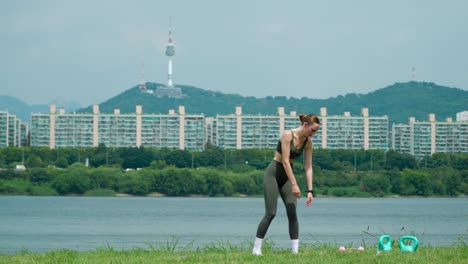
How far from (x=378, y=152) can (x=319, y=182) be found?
26.9 meters

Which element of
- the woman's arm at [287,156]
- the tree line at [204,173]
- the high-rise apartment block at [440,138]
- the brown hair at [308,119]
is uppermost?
the high-rise apartment block at [440,138]

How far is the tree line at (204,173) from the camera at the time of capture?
365 feet

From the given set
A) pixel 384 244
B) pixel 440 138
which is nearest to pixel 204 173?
pixel 440 138

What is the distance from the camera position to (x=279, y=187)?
13.5 m

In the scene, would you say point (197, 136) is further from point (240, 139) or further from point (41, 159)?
point (41, 159)

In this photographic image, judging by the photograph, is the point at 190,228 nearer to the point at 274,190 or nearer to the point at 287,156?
the point at 274,190

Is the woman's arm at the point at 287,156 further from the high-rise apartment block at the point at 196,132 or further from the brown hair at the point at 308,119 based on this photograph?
the high-rise apartment block at the point at 196,132

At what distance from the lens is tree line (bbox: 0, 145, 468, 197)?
4377 inches

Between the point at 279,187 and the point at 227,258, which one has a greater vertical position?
the point at 279,187

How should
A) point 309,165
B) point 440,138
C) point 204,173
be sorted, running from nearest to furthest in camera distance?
point 309,165
point 204,173
point 440,138

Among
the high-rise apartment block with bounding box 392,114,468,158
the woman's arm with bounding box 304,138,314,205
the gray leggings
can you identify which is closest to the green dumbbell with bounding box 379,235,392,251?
the woman's arm with bounding box 304,138,314,205

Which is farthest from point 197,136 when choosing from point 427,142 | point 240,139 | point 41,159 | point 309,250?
point 309,250

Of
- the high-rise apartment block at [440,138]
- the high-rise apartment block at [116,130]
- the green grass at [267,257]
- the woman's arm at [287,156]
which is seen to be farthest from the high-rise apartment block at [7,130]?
the woman's arm at [287,156]

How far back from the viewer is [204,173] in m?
112
